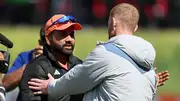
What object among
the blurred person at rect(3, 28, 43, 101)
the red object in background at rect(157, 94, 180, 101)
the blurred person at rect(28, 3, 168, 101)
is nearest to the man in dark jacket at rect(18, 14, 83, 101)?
the blurred person at rect(28, 3, 168, 101)

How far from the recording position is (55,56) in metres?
6.27

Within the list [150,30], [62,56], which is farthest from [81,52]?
[62,56]

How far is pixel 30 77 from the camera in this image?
240 inches

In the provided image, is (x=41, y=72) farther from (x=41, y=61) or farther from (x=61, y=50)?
(x=61, y=50)

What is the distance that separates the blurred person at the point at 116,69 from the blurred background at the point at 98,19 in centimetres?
1041

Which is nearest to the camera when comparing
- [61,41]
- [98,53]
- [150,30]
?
[98,53]

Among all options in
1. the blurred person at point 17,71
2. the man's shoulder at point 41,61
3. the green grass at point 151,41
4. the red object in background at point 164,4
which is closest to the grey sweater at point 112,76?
the man's shoulder at point 41,61

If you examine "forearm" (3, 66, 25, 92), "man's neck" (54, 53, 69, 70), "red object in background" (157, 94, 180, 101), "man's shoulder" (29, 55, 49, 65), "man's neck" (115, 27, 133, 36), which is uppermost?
"man's neck" (115, 27, 133, 36)

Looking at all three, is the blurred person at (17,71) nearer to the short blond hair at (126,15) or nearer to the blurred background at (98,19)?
the short blond hair at (126,15)

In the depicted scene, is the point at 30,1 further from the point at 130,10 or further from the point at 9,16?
the point at 130,10

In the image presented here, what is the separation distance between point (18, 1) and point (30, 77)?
1289 cm

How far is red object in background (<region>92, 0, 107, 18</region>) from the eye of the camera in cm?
1884

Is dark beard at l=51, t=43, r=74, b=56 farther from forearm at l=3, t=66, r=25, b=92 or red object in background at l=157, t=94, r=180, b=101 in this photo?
red object in background at l=157, t=94, r=180, b=101

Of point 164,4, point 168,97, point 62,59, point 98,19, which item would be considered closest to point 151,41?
point 168,97
